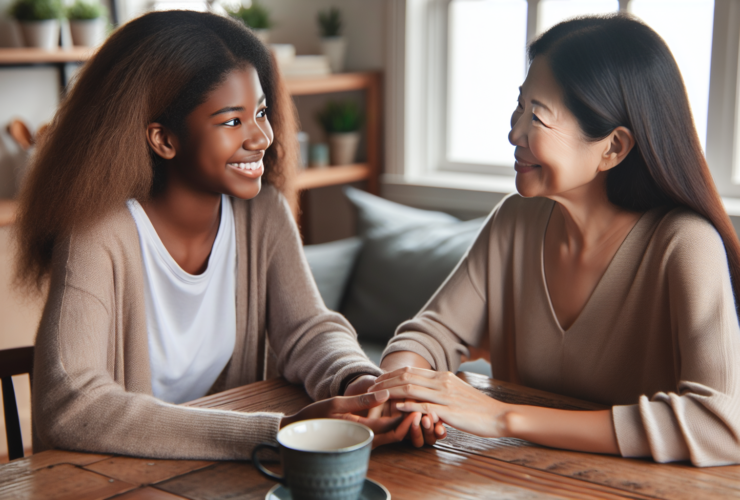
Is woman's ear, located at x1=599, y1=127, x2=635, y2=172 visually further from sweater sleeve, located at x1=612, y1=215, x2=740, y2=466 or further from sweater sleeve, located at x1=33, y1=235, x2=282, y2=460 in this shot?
sweater sleeve, located at x1=33, y1=235, x2=282, y2=460

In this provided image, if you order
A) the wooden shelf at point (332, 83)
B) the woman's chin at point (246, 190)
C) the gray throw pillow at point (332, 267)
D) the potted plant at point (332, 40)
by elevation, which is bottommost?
the gray throw pillow at point (332, 267)

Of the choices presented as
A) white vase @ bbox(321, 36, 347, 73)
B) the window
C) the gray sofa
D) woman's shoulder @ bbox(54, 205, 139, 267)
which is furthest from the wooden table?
white vase @ bbox(321, 36, 347, 73)

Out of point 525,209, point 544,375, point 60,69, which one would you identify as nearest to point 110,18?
point 60,69

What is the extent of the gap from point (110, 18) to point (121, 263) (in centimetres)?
222

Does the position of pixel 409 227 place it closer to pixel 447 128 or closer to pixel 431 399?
pixel 447 128

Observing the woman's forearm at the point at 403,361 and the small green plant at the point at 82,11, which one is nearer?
the woman's forearm at the point at 403,361

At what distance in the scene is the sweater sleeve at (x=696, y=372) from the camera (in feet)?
3.37

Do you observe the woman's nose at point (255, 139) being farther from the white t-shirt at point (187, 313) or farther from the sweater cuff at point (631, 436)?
the sweater cuff at point (631, 436)

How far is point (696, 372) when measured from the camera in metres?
1.11

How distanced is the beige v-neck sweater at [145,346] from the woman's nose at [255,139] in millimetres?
228

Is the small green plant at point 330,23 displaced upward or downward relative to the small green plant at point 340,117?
upward

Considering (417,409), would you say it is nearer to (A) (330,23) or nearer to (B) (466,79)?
(B) (466,79)

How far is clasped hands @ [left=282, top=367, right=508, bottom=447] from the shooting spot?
1.09 meters

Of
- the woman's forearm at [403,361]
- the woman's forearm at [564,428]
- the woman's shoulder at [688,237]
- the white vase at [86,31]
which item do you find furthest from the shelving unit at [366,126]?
the woman's forearm at [564,428]
